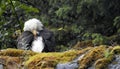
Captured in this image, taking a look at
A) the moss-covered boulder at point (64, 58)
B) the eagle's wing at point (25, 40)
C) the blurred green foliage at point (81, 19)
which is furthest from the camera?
the blurred green foliage at point (81, 19)

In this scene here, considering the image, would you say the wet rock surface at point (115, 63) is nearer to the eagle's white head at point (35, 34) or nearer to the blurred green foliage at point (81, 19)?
the eagle's white head at point (35, 34)

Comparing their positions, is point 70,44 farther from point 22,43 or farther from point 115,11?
point 22,43

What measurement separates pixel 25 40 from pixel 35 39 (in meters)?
0.18

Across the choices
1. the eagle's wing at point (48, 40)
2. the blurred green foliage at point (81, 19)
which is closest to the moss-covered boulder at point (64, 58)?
the eagle's wing at point (48, 40)

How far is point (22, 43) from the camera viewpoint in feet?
26.6

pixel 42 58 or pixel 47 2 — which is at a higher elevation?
pixel 47 2

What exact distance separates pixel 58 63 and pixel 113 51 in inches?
22.4

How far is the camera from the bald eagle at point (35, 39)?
8055 millimetres

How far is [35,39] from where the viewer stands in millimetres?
8266

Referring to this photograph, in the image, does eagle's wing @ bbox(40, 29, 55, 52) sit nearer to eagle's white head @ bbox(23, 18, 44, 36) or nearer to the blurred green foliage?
eagle's white head @ bbox(23, 18, 44, 36)

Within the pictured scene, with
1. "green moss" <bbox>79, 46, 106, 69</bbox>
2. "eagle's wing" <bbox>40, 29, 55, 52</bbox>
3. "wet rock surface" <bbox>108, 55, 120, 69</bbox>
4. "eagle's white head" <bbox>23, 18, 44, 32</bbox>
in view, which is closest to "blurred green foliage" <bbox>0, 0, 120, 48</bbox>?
"eagle's white head" <bbox>23, 18, 44, 32</bbox>

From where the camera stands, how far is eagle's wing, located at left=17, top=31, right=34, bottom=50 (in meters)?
8.02

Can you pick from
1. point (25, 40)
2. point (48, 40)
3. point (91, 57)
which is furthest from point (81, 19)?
point (91, 57)

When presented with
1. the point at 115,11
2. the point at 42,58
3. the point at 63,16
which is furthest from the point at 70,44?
the point at 42,58
